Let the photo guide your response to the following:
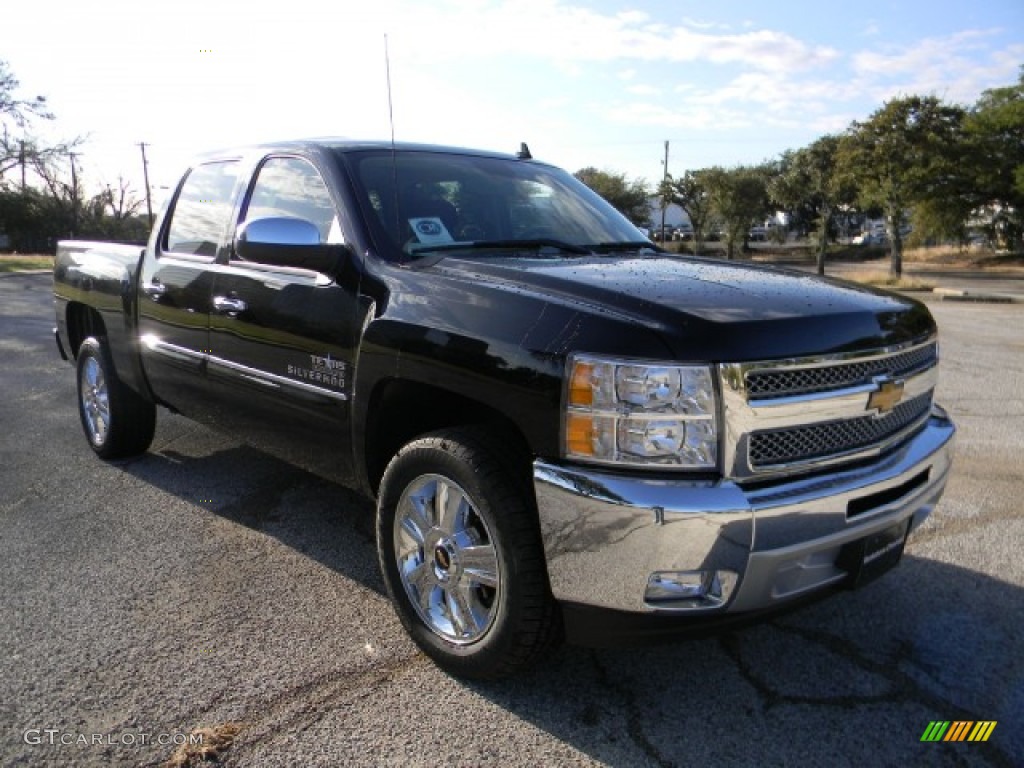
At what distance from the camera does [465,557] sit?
266 cm

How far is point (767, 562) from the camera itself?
2.23 m

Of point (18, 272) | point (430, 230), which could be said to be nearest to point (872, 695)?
point (430, 230)

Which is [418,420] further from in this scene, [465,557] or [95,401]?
[95,401]

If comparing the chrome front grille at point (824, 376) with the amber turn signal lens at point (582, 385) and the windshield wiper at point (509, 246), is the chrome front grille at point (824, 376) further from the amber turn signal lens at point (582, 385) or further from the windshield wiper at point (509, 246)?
the windshield wiper at point (509, 246)

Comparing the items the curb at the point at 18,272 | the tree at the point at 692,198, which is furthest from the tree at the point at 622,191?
the curb at the point at 18,272

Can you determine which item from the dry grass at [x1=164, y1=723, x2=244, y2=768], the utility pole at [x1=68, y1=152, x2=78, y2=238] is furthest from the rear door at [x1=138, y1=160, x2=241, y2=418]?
the utility pole at [x1=68, y1=152, x2=78, y2=238]

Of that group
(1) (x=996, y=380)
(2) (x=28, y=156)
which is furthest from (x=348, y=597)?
(2) (x=28, y=156)

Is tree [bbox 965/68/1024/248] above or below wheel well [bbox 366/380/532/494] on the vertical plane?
above

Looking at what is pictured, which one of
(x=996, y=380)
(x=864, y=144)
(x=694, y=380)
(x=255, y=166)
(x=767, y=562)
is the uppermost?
(x=864, y=144)

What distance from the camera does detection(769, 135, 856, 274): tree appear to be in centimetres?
3356

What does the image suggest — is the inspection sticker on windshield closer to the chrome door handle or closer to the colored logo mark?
the chrome door handle

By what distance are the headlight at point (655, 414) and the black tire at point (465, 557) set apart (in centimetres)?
38

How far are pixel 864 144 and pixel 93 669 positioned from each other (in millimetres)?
31284

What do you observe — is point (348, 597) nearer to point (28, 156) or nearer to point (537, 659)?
point (537, 659)
